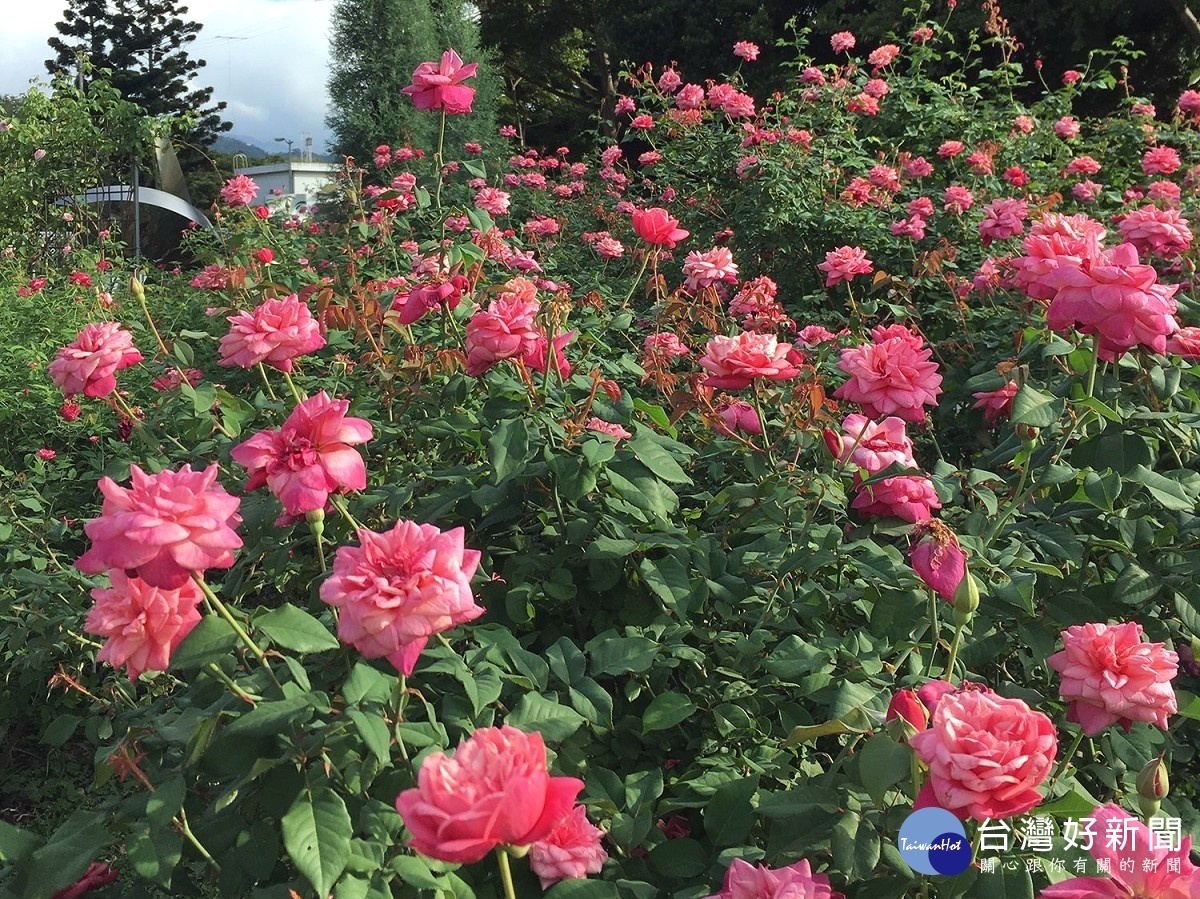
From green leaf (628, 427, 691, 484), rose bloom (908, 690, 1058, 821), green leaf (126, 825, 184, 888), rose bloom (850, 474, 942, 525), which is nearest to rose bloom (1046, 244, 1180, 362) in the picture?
rose bloom (850, 474, 942, 525)

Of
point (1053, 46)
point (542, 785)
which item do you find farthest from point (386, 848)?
point (1053, 46)

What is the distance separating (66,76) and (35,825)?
1026cm

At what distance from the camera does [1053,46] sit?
892 centimetres

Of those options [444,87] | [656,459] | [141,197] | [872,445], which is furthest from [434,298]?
[141,197]

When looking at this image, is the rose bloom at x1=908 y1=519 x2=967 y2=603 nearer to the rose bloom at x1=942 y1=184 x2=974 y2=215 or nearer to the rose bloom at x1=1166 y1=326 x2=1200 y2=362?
the rose bloom at x1=1166 y1=326 x2=1200 y2=362

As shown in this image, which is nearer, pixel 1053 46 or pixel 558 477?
pixel 558 477

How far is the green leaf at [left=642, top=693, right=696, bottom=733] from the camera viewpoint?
123 cm

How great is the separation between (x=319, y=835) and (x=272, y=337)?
815mm

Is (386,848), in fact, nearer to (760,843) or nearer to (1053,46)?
(760,843)

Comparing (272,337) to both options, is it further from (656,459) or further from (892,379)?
(892,379)

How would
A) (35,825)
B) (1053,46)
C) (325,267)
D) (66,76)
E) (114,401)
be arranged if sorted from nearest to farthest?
1. (114,401)
2. (35,825)
3. (325,267)
4. (1053,46)
5. (66,76)

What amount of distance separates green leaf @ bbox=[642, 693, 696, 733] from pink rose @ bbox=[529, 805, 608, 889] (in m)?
0.23

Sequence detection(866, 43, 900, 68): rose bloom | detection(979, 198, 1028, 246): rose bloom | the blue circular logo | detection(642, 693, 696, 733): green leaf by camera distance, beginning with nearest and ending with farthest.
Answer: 1. the blue circular logo
2. detection(642, 693, 696, 733): green leaf
3. detection(979, 198, 1028, 246): rose bloom
4. detection(866, 43, 900, 68): rose bloom

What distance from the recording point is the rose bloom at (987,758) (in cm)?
78
